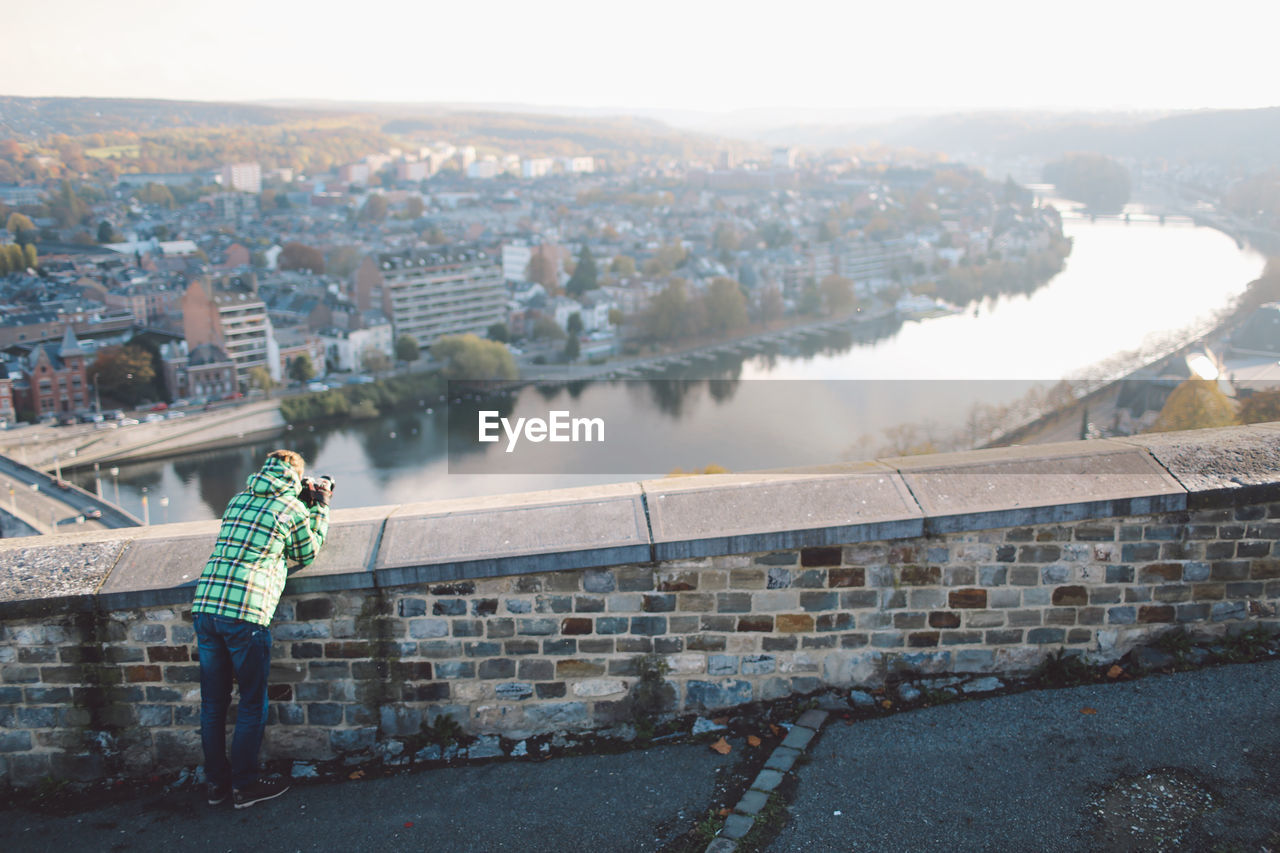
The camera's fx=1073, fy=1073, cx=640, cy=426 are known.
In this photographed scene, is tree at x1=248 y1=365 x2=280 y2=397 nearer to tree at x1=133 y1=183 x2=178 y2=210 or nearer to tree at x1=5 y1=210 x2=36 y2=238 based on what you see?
tree at x1=5 y1=210 x2=36 y2=238

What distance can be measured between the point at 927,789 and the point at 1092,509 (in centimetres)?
47

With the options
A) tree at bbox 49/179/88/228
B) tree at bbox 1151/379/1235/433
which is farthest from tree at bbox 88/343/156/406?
tree at bbox 1151/379/1235/433

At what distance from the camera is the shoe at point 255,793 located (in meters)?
1.38

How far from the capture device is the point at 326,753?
1.48 m

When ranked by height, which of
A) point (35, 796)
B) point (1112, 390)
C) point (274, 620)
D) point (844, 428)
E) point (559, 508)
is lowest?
point (844, 428)

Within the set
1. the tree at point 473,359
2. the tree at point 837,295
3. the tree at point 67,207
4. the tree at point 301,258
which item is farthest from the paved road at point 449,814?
the tree at point 301,258

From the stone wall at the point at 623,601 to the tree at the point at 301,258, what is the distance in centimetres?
3263

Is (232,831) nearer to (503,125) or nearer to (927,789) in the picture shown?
(927,789)

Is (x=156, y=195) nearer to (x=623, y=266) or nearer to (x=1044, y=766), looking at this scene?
(x=623, y=266)

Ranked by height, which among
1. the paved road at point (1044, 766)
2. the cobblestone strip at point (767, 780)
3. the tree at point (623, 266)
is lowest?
the tree at point (623, 266)

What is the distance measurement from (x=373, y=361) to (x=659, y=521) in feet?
75.7

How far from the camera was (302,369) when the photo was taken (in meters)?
22.2

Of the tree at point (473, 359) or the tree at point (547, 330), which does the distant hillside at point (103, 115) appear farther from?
the tree at point (547, 330)

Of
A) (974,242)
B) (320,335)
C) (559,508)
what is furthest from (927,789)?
(974,242)
